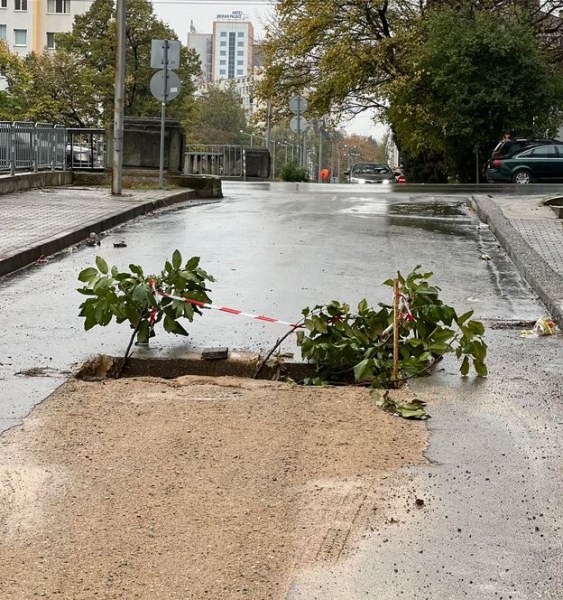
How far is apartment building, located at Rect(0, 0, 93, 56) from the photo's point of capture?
10644 cm

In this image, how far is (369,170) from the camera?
50938mm

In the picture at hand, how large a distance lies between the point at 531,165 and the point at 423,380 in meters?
31.9

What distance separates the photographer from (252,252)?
12.8m

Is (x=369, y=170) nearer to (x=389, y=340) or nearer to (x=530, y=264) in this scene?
(x=530, y=264)

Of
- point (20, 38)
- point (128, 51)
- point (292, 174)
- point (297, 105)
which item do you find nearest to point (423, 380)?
point (292, 174)

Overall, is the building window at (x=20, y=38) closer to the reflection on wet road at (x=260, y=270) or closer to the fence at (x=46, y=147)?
the fence at (x=46, y=147)

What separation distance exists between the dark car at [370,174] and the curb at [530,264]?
102 ft

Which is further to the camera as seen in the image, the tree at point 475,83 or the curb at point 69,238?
the tree at point 475,83

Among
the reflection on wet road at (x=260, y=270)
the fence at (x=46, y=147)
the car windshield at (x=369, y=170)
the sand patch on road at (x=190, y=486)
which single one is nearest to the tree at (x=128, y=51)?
the car windshield at (x=369, y=170)

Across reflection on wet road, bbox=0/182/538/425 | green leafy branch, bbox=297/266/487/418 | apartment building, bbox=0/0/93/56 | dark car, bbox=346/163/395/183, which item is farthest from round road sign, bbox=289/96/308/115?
apartment building, bbox=0/0/93/56

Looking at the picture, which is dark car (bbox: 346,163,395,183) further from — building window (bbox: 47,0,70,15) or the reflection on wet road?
building window (bbox: 47,0,70,15)

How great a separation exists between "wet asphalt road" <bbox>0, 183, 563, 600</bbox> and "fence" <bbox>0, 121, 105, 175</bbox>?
4.10 metres

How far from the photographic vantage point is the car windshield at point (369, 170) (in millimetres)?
50312

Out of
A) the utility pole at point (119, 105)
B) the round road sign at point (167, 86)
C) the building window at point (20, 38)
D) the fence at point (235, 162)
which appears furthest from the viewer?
the building window at point (20, 38)
